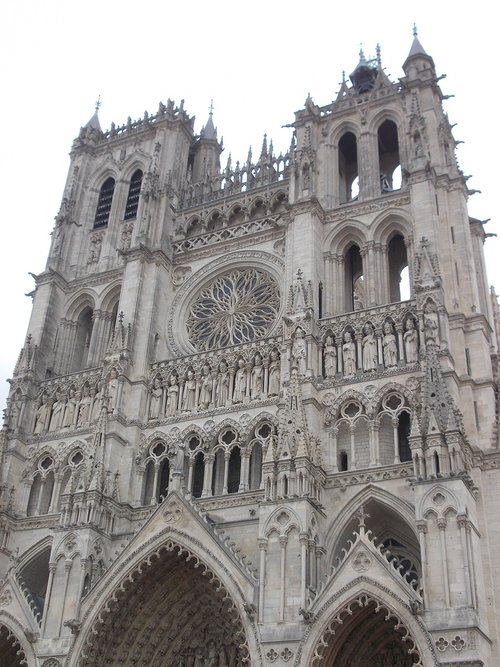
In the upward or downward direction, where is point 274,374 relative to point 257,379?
upward

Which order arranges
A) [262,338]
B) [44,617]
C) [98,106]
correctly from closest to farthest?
[44,617] → [262,338] → [98,106]

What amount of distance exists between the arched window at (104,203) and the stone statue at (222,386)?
11.7m

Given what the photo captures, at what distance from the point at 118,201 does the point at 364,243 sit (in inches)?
492

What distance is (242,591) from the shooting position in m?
20.6

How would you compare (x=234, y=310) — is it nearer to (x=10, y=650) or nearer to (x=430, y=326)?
(x=430, y=326)

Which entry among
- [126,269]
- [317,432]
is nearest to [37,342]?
[126,269]

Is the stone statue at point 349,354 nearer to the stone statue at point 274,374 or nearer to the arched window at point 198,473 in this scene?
the stone statue at point 274,374

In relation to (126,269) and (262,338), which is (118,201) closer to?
(126,269)

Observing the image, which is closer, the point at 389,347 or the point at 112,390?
the point at 389,347

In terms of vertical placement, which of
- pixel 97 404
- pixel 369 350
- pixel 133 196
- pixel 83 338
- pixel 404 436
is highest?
pixel 133 196

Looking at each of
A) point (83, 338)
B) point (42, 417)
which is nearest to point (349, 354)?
point (42, 417)

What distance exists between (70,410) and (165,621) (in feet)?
29.1

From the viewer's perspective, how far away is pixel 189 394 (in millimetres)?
26891

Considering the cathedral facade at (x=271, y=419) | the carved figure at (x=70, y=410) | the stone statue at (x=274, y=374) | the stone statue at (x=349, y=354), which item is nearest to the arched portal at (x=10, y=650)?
the cathedral facade at (x=271, y=419)
